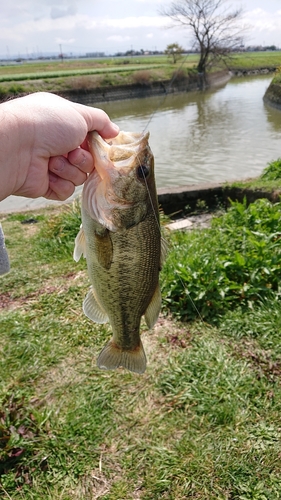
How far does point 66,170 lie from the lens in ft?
6.15

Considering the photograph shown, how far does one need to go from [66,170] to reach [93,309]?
807 millimetres

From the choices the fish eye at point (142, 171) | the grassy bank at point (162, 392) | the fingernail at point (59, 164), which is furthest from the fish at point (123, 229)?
the grassy bank at point (162, 392)

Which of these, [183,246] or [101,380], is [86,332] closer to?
[101,380]

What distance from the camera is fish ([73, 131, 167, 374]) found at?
1775 millimetres

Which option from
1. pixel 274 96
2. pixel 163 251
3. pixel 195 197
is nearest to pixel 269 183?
pixel 195 197

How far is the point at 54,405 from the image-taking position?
3162 mm

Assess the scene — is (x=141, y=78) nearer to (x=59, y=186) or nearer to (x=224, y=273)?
(x=224, y=273)

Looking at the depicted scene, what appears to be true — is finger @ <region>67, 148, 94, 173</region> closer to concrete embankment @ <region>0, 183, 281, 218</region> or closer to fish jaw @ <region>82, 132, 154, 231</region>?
fish jaw @ <region>82, 132, 154, 231</region>

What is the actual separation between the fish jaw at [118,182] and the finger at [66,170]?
2.5 inches

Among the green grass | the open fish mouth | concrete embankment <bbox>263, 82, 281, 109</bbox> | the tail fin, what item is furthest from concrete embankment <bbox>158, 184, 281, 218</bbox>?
concrete embankment <bbox>263, 82, 281, 109</bbox>

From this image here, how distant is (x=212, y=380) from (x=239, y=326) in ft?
2.51

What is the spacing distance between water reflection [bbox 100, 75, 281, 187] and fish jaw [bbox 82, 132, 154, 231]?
17.2 feet

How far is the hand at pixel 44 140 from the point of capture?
5.48ft

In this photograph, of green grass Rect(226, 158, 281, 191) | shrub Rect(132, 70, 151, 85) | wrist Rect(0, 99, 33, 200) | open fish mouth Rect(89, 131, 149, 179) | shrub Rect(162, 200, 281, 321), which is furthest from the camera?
shrub Rect(132, 70, 151, 85)
